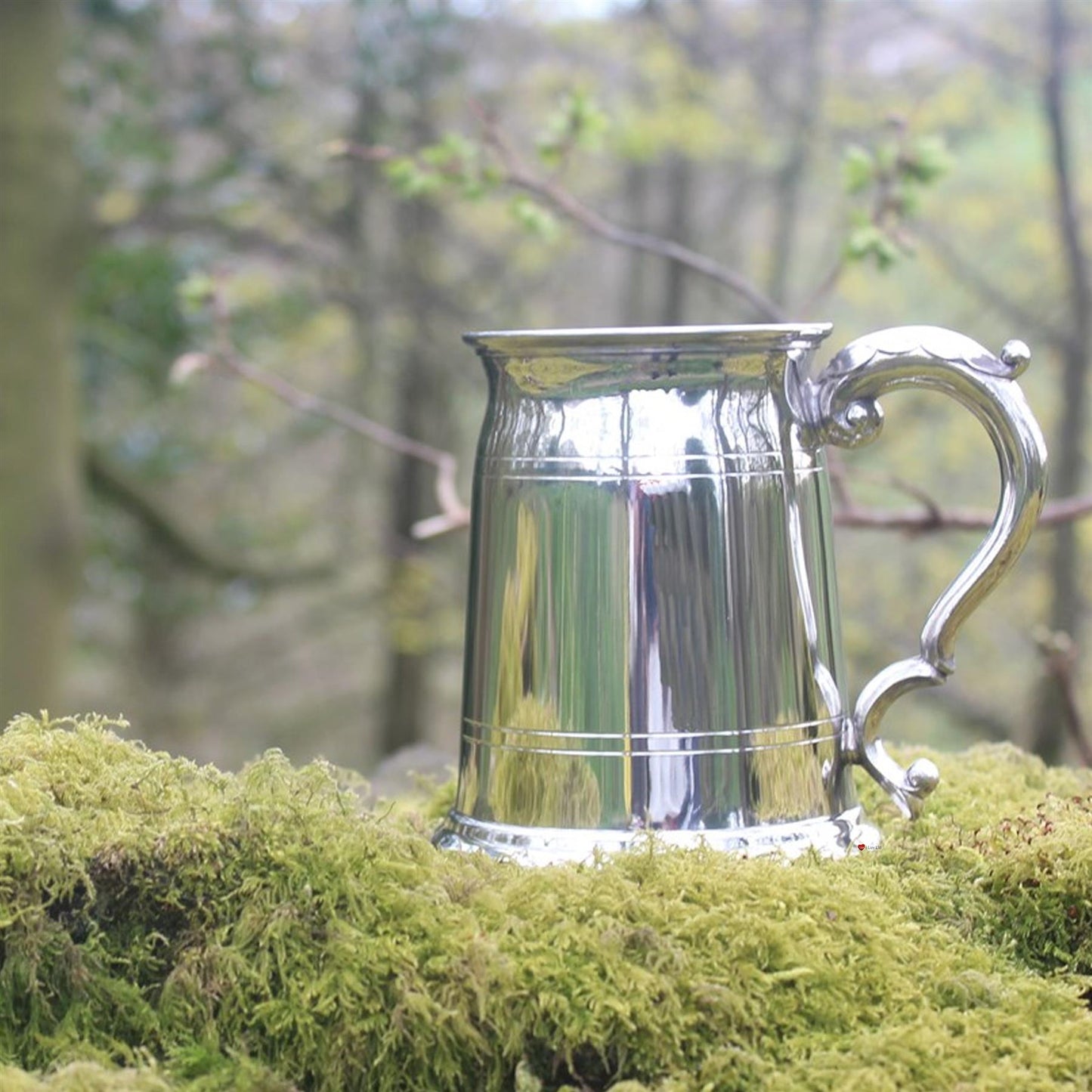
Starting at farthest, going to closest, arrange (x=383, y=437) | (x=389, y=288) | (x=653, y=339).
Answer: (x=389, y=288), (x=383, y=437), (x=653, y=339)

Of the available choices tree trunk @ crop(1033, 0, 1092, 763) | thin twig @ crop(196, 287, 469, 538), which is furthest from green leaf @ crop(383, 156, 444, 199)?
tree trunk @ crop(1033, 0, 1092, 763)

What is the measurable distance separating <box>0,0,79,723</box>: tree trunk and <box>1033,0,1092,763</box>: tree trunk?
14.2 feet

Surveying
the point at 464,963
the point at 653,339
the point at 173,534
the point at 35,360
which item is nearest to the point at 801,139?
the point at 173,534

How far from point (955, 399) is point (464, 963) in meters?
0.75

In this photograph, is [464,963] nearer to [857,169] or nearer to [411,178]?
[857,169]

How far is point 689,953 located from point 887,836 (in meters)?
0.45

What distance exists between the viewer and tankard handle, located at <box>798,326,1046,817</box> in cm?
141

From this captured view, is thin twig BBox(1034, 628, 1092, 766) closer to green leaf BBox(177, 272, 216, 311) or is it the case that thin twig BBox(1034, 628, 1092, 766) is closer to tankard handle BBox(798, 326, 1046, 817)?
tankard handle BBox(798, 326, 1046, 817)

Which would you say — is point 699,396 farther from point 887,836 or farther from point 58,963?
point 58,963

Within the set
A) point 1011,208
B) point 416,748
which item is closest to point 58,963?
point 416,748

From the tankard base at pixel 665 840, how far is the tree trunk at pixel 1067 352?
5.45m

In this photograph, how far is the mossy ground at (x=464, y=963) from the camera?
1.07m

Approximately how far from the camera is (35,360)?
581 centimetres

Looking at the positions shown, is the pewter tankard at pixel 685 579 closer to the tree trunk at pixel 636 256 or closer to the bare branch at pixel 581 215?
the bare branch at pixel 581 215
